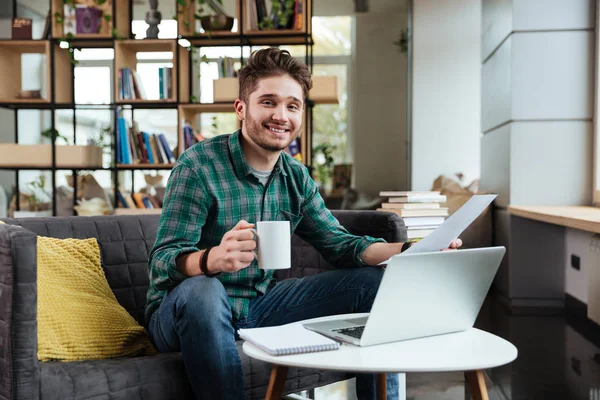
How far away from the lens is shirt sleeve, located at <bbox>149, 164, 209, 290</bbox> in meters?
1.61

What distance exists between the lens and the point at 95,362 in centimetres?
162

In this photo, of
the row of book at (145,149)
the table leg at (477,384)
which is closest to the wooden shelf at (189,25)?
the row of book at (145,149)

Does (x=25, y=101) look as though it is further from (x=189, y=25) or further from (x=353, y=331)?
(x=353, y=331)

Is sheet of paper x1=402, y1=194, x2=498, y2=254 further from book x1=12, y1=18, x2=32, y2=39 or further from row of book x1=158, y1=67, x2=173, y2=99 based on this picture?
book x1=12, y1=18, x2=32, y2=39

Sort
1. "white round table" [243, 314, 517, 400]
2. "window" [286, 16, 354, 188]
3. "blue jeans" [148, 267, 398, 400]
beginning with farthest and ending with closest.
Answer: "window" [286, 16, 354, 188] < "blue jeans" [148, 267, 398, 400] < "white round table" [243, 314, 517, 400]

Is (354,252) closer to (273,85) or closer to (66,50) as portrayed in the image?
(273,85)

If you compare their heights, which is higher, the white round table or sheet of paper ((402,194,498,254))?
sheet of paper ((402,194,498,254))

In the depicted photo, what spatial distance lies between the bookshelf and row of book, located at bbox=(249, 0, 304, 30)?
21 mm

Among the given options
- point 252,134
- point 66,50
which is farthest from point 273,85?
point 66,50

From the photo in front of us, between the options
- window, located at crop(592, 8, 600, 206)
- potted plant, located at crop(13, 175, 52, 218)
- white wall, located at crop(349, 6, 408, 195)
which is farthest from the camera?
white wall, located at crop(349, 6, 408, 195)

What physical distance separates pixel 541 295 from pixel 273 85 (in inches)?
132

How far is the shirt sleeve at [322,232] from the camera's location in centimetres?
192

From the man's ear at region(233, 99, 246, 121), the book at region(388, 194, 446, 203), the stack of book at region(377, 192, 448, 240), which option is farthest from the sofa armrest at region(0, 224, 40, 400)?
the book at region(388, 194, 446, 203)

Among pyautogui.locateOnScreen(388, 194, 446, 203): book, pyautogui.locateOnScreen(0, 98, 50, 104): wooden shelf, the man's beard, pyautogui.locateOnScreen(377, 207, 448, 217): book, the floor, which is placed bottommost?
the floor
